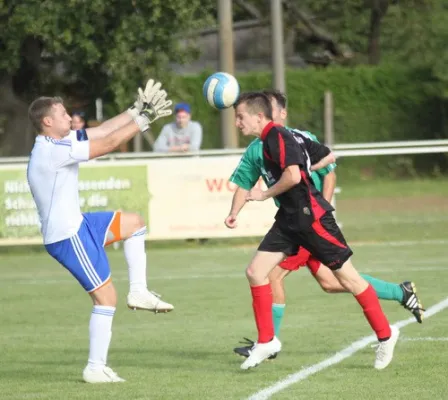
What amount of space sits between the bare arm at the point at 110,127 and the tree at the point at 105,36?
15360 millimetres

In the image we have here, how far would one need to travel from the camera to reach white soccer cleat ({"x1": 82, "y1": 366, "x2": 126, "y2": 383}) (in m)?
Result: 8.77

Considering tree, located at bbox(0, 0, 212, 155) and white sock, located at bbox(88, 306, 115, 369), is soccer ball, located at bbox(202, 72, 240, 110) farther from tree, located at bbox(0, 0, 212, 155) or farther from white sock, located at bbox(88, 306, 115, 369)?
tree, located at bbox(0, 0, 212, 155)

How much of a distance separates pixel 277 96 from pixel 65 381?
8.07 ft

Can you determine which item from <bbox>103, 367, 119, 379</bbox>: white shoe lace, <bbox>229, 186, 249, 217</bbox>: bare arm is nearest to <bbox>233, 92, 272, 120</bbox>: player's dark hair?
<bbox>229, 186, 249, 217</bbox>: bare arm

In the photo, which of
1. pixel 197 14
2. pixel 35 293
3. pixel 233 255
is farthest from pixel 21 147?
pixel 35 293

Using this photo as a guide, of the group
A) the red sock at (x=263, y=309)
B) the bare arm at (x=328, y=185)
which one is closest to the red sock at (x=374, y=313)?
the red sock at (x=263, y=309)

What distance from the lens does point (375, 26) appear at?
43.1 m

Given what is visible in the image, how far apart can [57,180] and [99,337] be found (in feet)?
3.43

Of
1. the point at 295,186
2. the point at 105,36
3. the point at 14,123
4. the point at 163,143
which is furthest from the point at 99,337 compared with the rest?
the point at 14,123

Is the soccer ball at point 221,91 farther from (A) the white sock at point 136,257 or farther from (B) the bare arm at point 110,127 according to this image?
(A) the white sock at point 136,257

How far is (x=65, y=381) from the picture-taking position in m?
8.99

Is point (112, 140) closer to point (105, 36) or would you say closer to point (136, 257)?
point (136, 257)

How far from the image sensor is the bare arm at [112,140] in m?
8.58

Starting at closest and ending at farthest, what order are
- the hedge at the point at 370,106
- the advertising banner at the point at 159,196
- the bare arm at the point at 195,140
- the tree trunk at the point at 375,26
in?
the advertising banner at the point at 159,196, the bare arm at the point at 195,140, the hedge at the point at 370,106, the tree trunk at the point at 375,26
